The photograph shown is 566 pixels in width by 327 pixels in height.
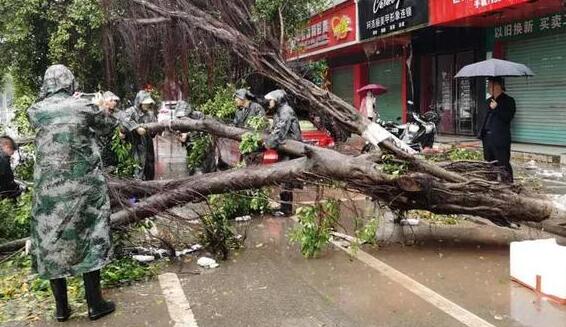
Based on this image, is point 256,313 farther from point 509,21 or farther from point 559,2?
point 509,21

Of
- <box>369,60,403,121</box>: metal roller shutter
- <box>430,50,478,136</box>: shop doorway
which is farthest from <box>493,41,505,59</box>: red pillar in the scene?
<box>369,60,403,121</box>: metal roller shutter

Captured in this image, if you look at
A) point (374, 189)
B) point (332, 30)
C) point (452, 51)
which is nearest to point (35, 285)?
point (374, 189)

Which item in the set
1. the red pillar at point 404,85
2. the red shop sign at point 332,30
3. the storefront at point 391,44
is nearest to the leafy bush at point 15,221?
the storefront at point 391,44

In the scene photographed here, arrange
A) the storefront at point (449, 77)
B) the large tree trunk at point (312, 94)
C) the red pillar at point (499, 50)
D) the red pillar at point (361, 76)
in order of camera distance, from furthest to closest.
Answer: the red pillar at point (361, 76) → the storefront at point (449, 77) → the red pillar at point (499, 50) → the large tree trunk at point (312, 94)

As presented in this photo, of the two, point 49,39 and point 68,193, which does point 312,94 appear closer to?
point 68,193

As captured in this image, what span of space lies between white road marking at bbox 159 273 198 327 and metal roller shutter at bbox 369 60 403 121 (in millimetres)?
16603

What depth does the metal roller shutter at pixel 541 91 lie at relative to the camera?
43.9ft

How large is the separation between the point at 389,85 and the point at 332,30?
9.94 ft

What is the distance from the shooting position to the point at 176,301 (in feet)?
14.9

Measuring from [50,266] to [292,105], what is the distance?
417cm

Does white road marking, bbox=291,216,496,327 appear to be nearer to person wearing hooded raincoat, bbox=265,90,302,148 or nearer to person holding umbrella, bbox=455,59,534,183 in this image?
person wearing hooded raincoat, bbox=265,90,302,148

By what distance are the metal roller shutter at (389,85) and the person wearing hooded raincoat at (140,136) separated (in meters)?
13.4

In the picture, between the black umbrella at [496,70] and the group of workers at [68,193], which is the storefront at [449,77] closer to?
the black umbrella at [496,70]

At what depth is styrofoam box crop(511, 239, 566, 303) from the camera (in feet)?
13.9
